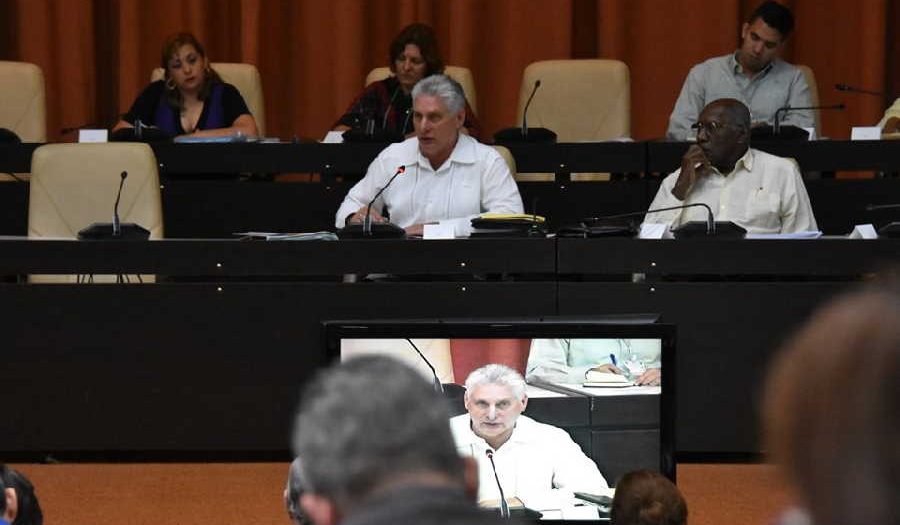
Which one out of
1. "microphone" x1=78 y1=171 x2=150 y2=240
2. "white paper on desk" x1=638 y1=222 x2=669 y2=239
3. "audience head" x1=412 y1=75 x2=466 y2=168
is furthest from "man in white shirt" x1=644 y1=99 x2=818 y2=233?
"microphone" x1=78 y1=171 x2=150 y2=240

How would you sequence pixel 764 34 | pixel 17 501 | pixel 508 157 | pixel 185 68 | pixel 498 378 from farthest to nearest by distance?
pixel 764 34, pixel 185 68, pixel 508 157, pixel 498 378, pixel 17 501

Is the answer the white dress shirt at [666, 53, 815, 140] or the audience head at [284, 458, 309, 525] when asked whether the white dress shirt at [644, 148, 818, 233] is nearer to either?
the white dress shirt at [666, 53, 815, 140]

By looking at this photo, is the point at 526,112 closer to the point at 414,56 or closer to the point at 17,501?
the point at 414,56

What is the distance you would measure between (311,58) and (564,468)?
5.49 meters

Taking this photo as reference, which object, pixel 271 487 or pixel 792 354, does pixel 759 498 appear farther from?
pixel 792 354

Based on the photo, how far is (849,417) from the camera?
31.4 inches

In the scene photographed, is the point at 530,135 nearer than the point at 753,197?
No

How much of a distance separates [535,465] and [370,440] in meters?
2.22

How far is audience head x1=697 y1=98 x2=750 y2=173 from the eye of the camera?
16.9 ft

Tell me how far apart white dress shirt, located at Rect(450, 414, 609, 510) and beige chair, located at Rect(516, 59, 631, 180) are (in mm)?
3519

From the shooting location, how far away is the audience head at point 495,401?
10.1 feet

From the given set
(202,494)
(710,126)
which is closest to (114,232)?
(202,494)

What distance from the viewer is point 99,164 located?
17.1 feet

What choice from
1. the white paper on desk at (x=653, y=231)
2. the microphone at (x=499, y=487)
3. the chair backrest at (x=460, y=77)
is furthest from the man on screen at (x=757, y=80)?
the microphone at (x=499, y=487)
